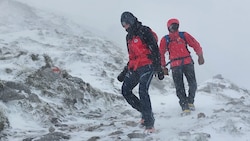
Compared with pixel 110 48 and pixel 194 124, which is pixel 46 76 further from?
pixel 110 48

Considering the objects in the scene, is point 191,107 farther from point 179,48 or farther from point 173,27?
point 173,27

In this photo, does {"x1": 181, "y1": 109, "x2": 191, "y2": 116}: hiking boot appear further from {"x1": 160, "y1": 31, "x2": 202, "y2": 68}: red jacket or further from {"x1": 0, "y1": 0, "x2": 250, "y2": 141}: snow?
{"x1": 160, "y1": 31, "x2": 202, "y2": 68}: red jacket

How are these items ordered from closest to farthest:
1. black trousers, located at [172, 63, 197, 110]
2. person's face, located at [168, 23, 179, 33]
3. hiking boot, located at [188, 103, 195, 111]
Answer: person's face, located at [168, 23, 179, 33], black trousers, located at [172, 63, 197, 110], hiking boot, located at [188, 103, 195, 111]

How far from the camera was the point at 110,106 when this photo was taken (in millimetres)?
12219

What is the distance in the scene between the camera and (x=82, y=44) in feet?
92.8

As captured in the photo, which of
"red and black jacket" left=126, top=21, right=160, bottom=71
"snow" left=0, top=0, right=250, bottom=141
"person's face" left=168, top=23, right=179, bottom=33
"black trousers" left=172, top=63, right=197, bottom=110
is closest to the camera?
"snow" left=0, top=0, right=250, bottom=141

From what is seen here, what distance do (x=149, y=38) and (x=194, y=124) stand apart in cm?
193

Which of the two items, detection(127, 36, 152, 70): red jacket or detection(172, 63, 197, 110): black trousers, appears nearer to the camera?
detection(127, 36, 152, 70): red jacket

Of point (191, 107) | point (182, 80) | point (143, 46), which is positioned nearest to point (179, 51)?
point (182, 80)

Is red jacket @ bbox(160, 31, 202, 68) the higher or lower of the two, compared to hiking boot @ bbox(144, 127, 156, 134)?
higher

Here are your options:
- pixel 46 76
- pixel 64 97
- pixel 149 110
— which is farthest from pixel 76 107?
pixel 149 110

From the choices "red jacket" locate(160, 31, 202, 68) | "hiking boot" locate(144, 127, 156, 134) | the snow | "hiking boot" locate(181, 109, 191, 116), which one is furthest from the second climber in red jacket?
"hiking boot" locate(144, 127, 156, 134)

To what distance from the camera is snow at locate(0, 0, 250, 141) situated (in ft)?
20.7

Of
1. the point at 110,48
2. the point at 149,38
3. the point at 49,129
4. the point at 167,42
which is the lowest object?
the point at 49,129
